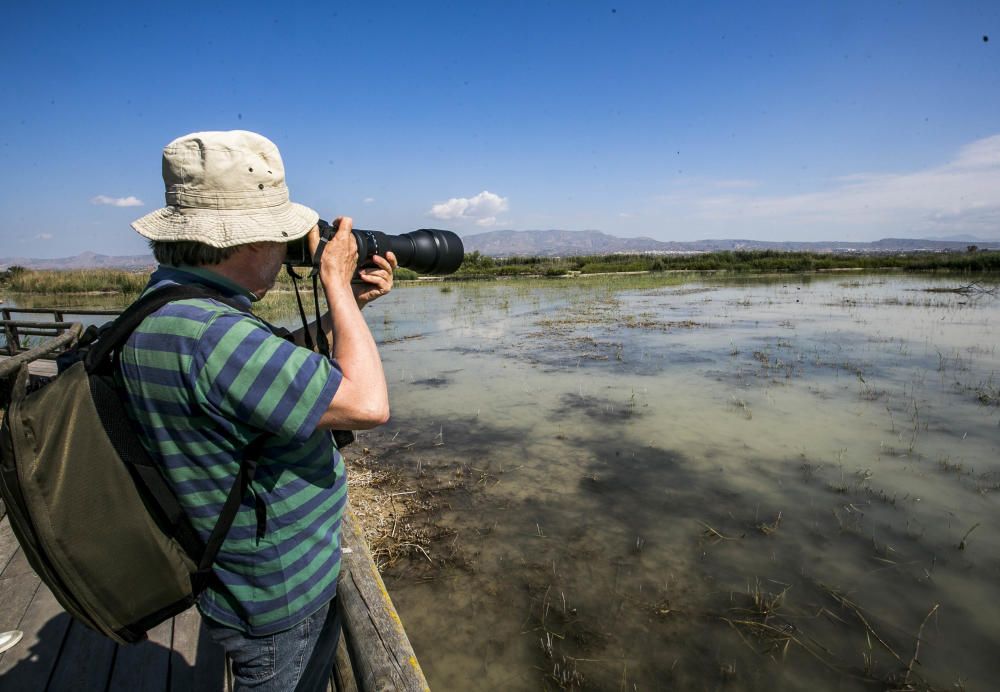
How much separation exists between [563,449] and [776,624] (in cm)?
260

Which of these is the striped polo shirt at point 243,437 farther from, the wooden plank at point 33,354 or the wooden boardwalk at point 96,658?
the wooden plank at point 33,354

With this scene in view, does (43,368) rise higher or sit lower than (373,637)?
lower

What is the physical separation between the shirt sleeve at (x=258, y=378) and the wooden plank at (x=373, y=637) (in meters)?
0.80

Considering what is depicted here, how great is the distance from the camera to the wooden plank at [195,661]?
1.91 m

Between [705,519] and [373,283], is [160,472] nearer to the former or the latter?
[373,283]

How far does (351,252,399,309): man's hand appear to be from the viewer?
1.40 metres

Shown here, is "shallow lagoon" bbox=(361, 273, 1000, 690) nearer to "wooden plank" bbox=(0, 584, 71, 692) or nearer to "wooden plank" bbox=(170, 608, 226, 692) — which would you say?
"wooden plank" bbox=(170, 608, 226, 692)

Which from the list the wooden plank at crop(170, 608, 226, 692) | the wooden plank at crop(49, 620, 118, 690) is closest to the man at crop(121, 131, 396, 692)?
the wooden plank at crop(170, 608, 226, 692)

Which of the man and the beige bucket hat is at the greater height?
the beige bucket hat

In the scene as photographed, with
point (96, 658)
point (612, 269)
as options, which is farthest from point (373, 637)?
point (612, 269)

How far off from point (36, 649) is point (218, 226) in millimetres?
2242

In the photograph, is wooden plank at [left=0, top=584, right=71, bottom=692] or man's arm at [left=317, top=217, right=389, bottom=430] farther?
wooden plank at [left=0, top=584, right=71, bottom=692]

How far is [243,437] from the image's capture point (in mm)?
952

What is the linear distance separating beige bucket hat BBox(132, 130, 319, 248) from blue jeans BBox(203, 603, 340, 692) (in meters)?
0.82
